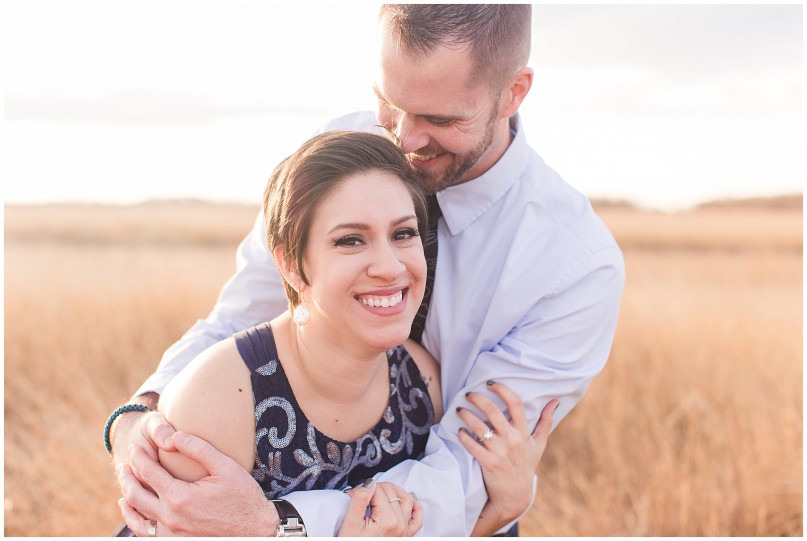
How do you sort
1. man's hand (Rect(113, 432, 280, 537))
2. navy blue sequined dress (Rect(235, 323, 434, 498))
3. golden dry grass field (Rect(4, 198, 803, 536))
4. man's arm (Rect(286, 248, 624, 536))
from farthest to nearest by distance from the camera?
golden dry grass field (Rect(4, 198, 803, 536)), man's arm (Rect(286, 248, 624, 536)), navy blue sequined dress (Rect(235, 323, 434, 498)), man's hand (Rect(113, 432, 280, 537))

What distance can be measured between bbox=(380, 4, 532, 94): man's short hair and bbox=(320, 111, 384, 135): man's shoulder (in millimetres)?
347

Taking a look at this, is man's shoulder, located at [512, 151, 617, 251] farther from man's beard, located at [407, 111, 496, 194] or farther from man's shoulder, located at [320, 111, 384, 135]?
man's shoulder, located at [320, 111, 384, 135]

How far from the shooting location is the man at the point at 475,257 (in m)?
2.32

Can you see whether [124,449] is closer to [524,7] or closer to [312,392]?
[312,392]

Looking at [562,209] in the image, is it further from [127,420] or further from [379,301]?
[127,420]

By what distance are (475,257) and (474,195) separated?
20 centimetres

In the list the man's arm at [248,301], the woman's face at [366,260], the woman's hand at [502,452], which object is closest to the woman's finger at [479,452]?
the woman's hand at [502,452]

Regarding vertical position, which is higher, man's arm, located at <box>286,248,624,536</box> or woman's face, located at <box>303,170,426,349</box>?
woman's face, located at <box>303,170,426,349</box>

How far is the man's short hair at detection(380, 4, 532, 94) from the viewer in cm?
232

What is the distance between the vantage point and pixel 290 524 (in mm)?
2039

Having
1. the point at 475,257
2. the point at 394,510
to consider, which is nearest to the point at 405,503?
the point at 394,510

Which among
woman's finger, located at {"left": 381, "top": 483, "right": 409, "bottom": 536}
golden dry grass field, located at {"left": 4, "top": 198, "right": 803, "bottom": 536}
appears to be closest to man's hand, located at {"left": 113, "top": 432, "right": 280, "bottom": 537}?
woman's finger, located at {"left": 381, "top": 483, "right": 409, "bottom": 536}

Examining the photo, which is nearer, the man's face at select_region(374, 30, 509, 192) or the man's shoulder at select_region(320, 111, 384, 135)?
the man's face at select_region(374, 30, 509, 192)

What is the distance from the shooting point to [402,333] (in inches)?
81.4
